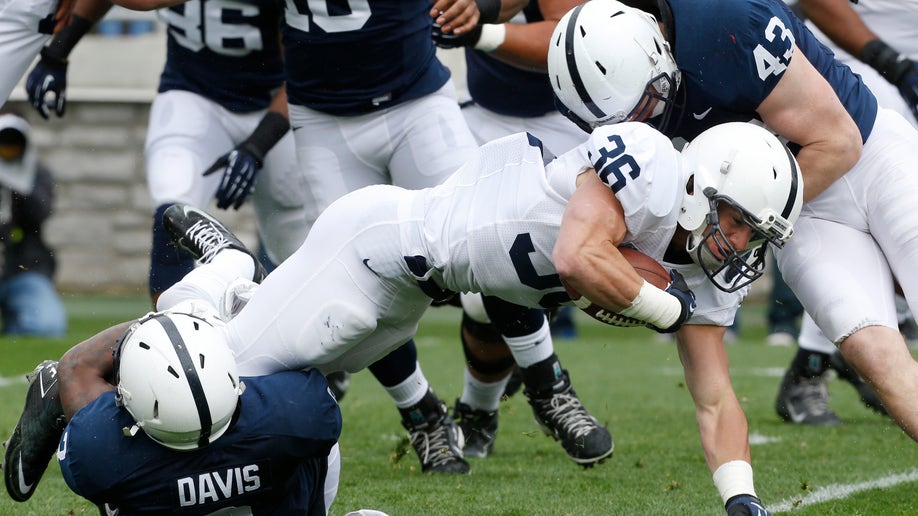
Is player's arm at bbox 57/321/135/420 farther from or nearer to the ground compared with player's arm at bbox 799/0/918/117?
nearer to the ground

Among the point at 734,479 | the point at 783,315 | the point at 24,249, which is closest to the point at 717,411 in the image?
the point at 734,479

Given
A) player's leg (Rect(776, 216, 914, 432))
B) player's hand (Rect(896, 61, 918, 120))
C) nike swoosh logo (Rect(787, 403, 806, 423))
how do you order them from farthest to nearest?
1. nike swoosh logo (Rect(787, 403, 806, 423))
2. player's hand (Rect(896, 61, 918, 120))
3. player's leg (Rect(776, 216, 914, 432))

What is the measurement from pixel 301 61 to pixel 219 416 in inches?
73.7

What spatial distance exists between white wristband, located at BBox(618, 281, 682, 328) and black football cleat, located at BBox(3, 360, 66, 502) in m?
1.59

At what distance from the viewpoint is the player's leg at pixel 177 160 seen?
5004 millimetres

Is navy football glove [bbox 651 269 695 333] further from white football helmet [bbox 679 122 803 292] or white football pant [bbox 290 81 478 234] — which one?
white football pant [bbox 290 81 478 234]

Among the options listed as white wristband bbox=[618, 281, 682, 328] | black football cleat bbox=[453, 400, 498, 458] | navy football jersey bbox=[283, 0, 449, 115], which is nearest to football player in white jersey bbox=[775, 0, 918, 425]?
black football cleat bbox=[453, 400, 498, 458]

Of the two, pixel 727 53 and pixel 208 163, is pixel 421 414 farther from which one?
pixel 727 53

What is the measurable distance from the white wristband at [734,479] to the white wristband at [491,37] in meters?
1.68

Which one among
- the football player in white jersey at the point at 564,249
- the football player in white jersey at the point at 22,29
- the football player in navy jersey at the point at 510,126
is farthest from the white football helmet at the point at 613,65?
the football player in white jersey at the point at 22,29

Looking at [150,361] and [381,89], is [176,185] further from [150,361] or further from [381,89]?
[150,361]

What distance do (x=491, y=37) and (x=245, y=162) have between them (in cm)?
124

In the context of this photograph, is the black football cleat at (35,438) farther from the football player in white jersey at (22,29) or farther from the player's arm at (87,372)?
the football player in white jersey at (22,29)

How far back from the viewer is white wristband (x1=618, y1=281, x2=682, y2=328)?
9.78 ft
